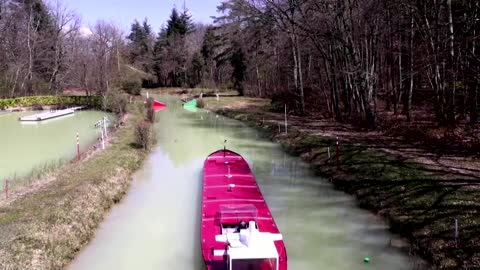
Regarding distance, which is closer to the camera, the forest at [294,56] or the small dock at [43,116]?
the forest at [294,56]

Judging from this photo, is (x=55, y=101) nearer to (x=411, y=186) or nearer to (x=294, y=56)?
(x=294, y=56)

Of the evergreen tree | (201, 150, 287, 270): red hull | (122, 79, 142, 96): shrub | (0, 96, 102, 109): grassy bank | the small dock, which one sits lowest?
(201, 150, 287, 270): red hull

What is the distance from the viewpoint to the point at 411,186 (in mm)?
12367

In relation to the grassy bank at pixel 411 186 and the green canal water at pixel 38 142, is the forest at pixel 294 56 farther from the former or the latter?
the green canal water at pixel 38 142

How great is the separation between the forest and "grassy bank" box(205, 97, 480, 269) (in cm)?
326

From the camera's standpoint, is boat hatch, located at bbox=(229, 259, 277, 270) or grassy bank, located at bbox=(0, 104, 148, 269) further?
grassy bank, located at bbox=(0, 104, 148, 269)

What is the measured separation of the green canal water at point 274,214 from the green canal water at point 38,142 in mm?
4243

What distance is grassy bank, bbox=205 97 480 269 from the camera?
9.05 m

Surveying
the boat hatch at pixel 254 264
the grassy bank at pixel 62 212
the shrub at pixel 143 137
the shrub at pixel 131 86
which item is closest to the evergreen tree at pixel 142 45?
the shrub at pixel 131 86

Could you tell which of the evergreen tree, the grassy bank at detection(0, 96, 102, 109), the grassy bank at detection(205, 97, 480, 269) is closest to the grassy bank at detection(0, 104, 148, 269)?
the grassy bank at detection(205, 97, 480, 269)

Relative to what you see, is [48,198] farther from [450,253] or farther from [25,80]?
[25,80]

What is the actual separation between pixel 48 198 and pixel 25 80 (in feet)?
132

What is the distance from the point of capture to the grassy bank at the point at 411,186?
29.7 ft

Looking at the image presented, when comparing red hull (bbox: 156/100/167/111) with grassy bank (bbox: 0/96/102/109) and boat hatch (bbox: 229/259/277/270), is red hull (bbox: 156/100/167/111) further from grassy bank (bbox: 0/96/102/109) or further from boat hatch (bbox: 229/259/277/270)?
boat hatch (bbox: 229/259/277/270)
